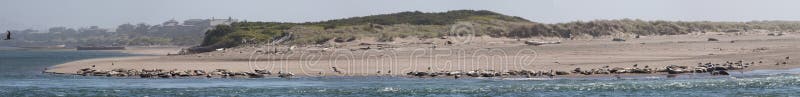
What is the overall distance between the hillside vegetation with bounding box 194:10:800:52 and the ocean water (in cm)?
2681

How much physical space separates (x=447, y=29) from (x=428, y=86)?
1423 inches

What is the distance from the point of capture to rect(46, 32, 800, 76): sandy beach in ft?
131

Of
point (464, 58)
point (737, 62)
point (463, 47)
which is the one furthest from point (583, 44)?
point (737, 62)

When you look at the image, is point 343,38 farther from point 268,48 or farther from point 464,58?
point 464,58

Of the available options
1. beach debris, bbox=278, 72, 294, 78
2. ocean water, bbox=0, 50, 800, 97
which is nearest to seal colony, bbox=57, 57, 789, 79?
beach debris, bbox=278, 72, 294, 78

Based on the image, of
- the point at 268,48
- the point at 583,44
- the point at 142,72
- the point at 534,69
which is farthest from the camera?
the point at 268,48

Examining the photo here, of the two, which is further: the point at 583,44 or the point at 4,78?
the point at 583,44

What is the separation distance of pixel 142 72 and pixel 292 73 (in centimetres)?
551

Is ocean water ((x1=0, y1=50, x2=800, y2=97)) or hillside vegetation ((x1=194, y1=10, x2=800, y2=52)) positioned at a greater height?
hillside vegetation ((x1=194, y1=10, x2=800, y2=52))

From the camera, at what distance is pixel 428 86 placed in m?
32.1

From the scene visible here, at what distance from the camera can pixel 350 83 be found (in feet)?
111

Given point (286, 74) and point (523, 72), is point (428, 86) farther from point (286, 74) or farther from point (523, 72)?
point (286, 74)

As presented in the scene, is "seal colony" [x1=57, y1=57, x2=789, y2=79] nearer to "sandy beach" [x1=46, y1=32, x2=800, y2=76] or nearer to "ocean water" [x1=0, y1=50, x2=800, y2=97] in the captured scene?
"sandy beach" [x1=46, y1=32, x2=800, y2=76]

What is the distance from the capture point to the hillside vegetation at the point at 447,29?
209 ft
